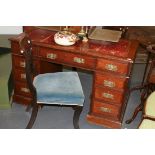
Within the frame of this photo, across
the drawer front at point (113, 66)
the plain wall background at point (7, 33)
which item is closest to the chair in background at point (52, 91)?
the drawer front at point (113, 66)

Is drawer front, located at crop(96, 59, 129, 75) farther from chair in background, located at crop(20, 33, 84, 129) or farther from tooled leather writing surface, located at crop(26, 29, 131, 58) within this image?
chair in background, located at crop(20, 33, 84, 129)

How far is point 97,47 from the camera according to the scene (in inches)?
104

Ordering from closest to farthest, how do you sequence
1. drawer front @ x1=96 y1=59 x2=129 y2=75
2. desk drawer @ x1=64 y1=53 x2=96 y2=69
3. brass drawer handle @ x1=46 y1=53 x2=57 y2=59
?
1. drawer front @ x1=96 y1=59 x2=129 y2=75
2. desk drawer @ x1=64 y1=53 x2=96 y2=69
3. brass drawer handle @ x1=46 y1=53 x2=57 y2=59

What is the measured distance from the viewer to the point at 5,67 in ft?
10.2

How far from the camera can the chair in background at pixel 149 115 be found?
2114 mm

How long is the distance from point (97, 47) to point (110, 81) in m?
0.39


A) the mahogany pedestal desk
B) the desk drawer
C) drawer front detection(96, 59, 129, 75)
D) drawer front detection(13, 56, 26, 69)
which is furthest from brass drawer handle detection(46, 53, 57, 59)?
drawer front detection(96, 59, 129, 75)

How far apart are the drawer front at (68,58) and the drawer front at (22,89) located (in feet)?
1.75

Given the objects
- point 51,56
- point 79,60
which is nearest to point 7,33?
point 51,56

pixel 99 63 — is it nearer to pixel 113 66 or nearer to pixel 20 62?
pixel 113 66

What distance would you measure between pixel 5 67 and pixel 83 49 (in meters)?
1.11

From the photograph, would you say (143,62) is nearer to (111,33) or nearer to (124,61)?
(111,33)

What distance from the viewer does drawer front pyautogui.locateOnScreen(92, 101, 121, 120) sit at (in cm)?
276
